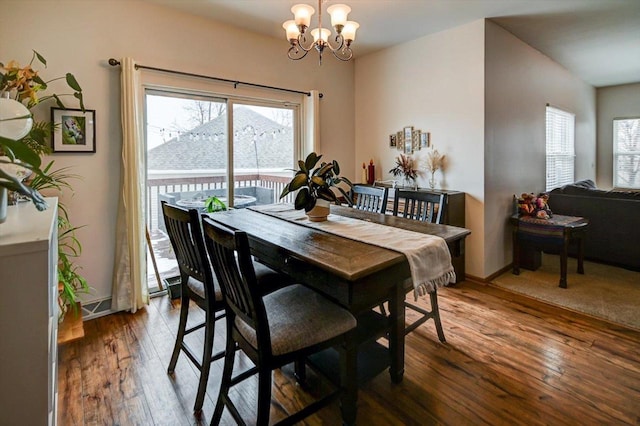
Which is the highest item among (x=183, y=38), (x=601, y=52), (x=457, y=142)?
(x=601, y=52)

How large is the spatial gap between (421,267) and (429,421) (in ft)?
2.51

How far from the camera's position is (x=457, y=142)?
361cm

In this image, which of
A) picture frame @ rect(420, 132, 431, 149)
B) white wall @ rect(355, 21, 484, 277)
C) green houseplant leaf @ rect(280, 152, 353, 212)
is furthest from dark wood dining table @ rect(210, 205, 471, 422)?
picture frame @ rect(420, 132, 431, 149)

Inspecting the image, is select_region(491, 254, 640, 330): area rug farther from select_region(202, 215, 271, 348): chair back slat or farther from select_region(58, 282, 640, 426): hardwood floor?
select_region(202, 215, 271, 348): chair back slat

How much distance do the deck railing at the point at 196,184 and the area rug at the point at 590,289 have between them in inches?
105

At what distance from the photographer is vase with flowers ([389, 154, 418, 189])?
4.02 meters

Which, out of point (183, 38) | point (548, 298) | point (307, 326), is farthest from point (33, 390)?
point (548, 298)

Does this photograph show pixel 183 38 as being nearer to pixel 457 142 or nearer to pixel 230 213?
pixel 230 213

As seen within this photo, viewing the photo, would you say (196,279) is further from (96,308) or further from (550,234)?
(550,234)

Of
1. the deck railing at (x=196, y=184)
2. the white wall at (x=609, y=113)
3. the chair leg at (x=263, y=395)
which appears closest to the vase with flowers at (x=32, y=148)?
the deck railing at (x=196, y=184)

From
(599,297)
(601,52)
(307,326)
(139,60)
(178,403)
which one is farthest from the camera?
(601,52)

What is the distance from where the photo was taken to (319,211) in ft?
7.55

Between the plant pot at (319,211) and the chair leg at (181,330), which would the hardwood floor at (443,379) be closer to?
the chair leg at (181,330)

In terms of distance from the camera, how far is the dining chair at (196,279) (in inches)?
66.7
